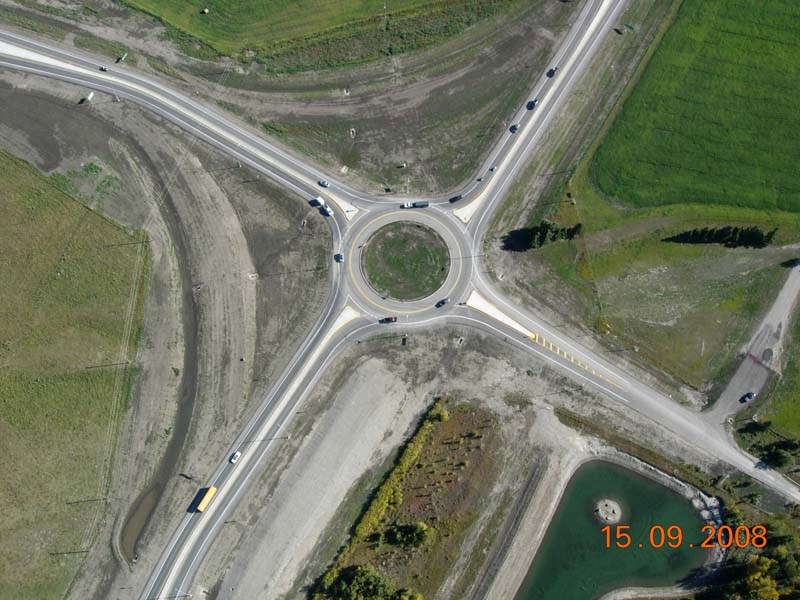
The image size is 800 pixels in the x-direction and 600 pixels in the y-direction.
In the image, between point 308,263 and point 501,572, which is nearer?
point 501,572

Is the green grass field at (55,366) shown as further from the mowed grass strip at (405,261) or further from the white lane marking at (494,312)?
the white lane marking at (494,312)

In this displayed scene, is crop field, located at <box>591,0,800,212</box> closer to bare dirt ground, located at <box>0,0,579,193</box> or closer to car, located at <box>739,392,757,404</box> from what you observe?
bare dirt ground, located at <box>0,0,579,193</box>

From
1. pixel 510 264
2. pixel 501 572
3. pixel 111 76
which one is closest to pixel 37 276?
pixel 111 76

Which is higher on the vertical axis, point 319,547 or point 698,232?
point 698,232

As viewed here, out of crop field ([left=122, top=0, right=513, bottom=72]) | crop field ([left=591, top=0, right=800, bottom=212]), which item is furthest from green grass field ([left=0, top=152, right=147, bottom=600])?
crop field ([left=591, top=0, right=800, bottom=212])

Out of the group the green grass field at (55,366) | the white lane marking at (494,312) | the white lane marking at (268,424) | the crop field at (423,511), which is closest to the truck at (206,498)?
the white lane marking at (268,424)

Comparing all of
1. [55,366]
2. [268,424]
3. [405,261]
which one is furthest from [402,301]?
[55,366]

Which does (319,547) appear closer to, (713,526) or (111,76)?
(713,526)
